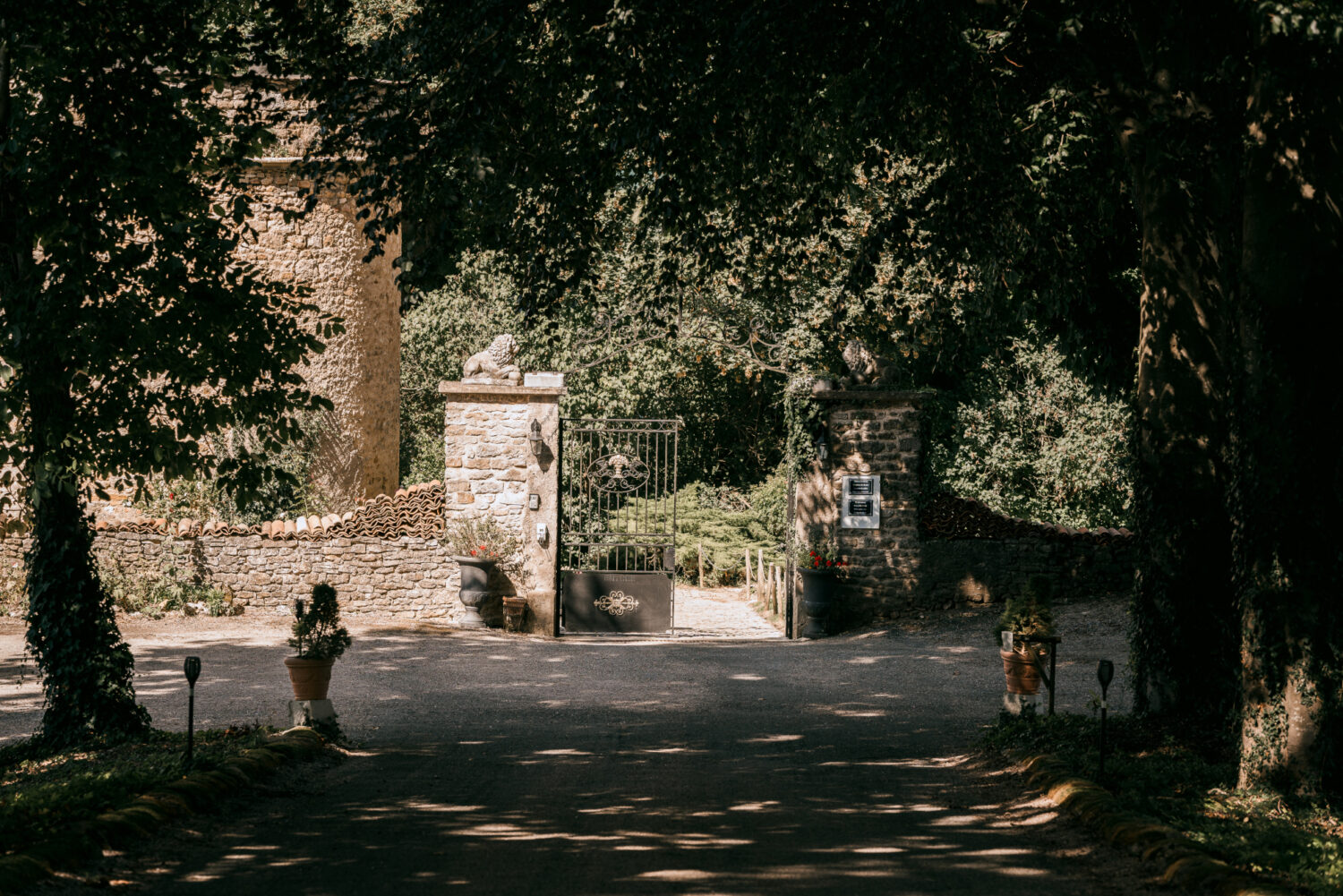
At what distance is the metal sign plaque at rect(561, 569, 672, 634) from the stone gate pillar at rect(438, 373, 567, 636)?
0.38 m

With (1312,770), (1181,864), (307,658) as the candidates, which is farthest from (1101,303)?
(307,658)

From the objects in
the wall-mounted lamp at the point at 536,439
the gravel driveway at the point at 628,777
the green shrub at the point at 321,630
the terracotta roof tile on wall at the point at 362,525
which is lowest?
the gravel driveway at the point at 628,777

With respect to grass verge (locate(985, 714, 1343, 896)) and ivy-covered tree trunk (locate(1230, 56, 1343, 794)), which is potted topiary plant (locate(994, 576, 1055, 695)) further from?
ivy-covered tree trunk (locate(1230, 56, 1343, 794))

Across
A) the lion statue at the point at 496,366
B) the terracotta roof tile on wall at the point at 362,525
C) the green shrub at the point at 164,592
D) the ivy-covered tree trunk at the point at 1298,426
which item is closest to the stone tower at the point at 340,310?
the terracotta roof tile on wall at the point at 362,525

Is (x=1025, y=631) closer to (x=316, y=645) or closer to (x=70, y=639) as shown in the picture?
(x=316, y=645)

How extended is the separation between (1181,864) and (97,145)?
19.7ft

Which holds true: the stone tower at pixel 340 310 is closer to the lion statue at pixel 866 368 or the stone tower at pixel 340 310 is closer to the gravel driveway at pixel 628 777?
the gravel driveway at pixel 628 777

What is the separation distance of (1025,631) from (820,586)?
581cm

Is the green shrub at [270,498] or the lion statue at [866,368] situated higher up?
the lion statue at [866,368]

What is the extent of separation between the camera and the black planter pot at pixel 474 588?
1305cm

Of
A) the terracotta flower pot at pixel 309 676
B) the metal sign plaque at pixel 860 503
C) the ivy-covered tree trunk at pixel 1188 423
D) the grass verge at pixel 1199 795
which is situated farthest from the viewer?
the metal sign plaque at pixel 860 503

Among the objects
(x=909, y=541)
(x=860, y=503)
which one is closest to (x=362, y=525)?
(x=860, y=503)

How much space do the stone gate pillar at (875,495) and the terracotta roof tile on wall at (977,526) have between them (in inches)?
12.6

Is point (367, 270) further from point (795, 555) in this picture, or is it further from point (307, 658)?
point (307, 658)
